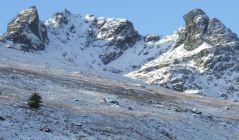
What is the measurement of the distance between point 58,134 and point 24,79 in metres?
27.2

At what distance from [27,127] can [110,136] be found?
6126mm

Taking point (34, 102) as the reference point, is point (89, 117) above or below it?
below

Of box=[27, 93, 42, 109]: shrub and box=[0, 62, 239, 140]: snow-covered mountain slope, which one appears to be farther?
box=[27, 93, 42, 109]: shrub

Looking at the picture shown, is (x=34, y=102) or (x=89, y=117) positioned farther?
(x=89, y=117)

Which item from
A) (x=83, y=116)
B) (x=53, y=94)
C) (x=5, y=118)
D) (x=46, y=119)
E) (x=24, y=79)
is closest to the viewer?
(x=5, y=118)

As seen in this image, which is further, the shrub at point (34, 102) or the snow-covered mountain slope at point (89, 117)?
the shrub at point (34, 102)

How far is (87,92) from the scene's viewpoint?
62.8m

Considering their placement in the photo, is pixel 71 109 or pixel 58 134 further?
pixel 71 109

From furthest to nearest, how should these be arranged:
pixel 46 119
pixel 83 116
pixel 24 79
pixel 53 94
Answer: pixel 24 79
pixel 53 94
pixel 83 116
pixel 46 119

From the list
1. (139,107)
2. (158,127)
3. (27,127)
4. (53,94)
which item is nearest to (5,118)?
(27,127)

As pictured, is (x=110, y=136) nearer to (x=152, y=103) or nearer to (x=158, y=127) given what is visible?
(x=158, y=127)

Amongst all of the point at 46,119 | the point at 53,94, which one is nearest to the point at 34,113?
the point at 46,119

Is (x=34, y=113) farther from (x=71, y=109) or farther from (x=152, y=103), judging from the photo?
(x=152, y=103)

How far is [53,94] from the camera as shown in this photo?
180 feet
